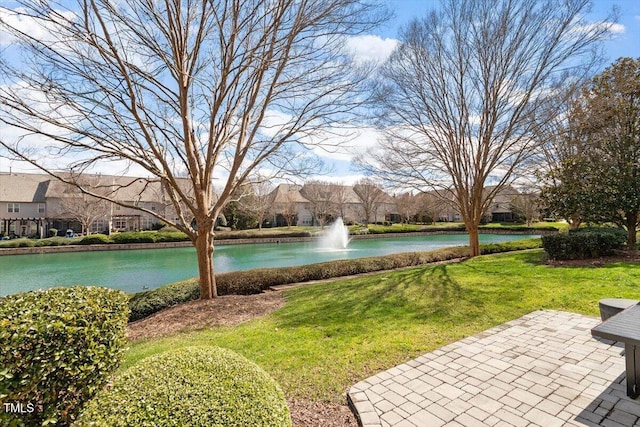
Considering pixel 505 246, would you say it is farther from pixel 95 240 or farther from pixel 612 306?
pixel 95 240

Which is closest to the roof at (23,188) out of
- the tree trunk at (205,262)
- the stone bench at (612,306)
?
the tree trunk at (205,262)

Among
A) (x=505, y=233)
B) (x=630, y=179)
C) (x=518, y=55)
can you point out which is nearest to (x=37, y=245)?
(x=518, y=55)

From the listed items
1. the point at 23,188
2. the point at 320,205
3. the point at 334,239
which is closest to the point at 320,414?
the point at 334,239

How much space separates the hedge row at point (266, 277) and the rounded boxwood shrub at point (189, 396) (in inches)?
229

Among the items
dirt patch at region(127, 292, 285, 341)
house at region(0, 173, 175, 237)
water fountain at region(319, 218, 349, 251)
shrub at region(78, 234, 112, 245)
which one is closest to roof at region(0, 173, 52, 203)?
house at region(0, 173, 175, 237)

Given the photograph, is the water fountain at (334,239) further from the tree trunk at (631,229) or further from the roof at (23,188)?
the roof at (23,188)

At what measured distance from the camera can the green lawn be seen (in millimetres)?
3742

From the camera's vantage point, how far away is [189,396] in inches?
68.1

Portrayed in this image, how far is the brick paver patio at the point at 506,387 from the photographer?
2678 mm

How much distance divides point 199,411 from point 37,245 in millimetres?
29376

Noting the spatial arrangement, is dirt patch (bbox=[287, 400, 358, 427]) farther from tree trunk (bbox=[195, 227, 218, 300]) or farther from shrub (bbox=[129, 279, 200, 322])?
shrub (bbox=[129, 279, 200, 322])

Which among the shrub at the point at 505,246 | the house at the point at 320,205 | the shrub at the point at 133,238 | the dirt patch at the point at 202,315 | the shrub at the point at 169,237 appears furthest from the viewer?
the house at the point at 320,205

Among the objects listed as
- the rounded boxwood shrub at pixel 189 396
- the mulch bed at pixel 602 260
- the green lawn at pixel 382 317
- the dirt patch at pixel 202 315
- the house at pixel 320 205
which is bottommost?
the dirt patch at pixel 202 315

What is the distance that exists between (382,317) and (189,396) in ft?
13.5
